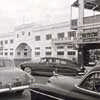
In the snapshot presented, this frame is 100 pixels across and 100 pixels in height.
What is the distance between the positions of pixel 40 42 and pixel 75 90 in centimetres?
3731

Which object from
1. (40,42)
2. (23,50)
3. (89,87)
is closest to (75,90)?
(89,87)

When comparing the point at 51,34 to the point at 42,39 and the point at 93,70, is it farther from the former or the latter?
the point at 93,70

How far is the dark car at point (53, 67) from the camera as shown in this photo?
11.7m

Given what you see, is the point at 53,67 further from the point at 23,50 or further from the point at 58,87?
the point at 23,50

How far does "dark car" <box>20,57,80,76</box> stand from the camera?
1165cm

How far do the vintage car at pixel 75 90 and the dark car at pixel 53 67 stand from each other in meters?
7.75

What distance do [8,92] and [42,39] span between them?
34.8 metres

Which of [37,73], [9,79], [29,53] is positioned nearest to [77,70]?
[37,73]

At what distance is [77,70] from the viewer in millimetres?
11477

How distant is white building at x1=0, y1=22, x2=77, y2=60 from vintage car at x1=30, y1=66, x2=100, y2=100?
24.4m

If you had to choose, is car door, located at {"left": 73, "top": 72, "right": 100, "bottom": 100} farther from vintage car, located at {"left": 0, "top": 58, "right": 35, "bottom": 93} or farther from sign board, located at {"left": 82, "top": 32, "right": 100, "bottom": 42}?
sign board, located at {"left": 82, "top": 32, "right": 100, "bottom": 42}

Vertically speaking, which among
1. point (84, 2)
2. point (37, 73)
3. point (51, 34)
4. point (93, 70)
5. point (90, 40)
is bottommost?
point (37, 73)

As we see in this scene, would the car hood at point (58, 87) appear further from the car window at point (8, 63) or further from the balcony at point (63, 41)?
the balcony at point (63, 41)

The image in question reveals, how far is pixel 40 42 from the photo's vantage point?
132 ft
